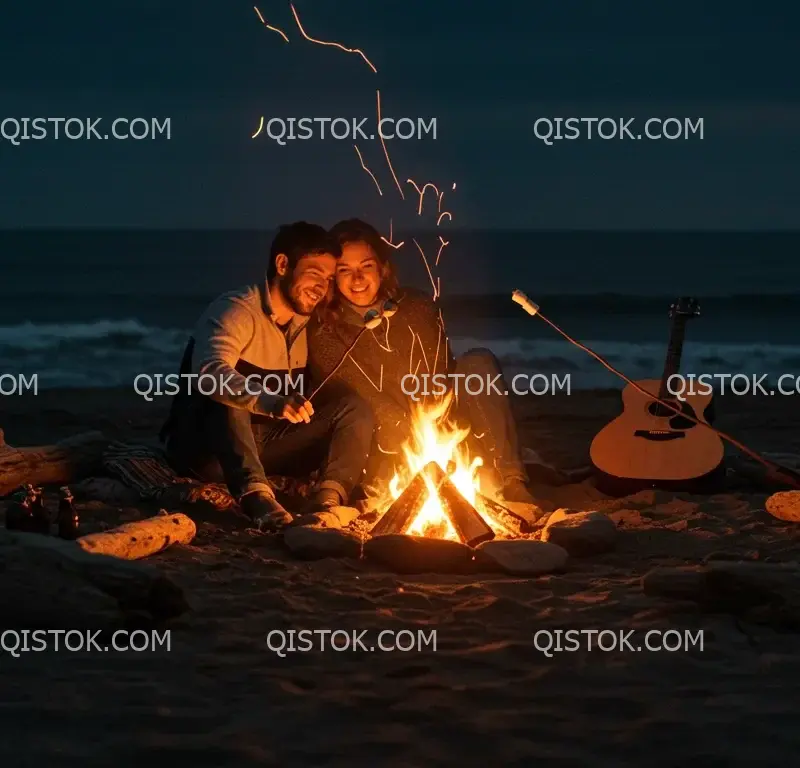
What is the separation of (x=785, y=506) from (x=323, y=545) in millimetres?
2326

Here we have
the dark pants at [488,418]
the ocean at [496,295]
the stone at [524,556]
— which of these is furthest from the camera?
the ocean at [496,295]

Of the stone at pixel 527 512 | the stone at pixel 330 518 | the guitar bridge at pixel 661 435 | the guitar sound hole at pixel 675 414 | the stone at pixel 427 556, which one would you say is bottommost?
the stone at pixel 427 556

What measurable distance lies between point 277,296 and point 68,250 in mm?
29127

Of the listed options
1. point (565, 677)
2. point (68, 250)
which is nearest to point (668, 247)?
point (68, 250)

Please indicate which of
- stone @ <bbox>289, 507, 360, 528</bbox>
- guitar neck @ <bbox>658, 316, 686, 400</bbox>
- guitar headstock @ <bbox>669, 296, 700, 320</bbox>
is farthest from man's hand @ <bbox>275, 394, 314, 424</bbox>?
guitar headstock @ <bbox>669, 296, 700, 320</bbox>

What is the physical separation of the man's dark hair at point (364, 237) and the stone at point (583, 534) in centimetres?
157

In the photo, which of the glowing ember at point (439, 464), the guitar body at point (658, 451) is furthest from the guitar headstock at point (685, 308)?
the glowing ember at point (439, 464)

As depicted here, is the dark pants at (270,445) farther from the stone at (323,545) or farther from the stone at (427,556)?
the stone at (427,556)

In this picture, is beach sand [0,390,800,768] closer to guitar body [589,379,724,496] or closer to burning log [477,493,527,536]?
burning log [477,493,527,536]

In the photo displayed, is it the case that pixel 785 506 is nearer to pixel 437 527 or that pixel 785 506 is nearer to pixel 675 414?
pixel 675 414

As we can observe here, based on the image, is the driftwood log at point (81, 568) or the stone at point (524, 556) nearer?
the driftwood log at point (81, 568)

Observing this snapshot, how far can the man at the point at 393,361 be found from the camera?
7113 mm

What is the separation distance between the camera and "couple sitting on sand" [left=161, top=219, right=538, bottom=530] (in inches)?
272

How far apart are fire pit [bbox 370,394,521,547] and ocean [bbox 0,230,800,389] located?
6502 millimetres
